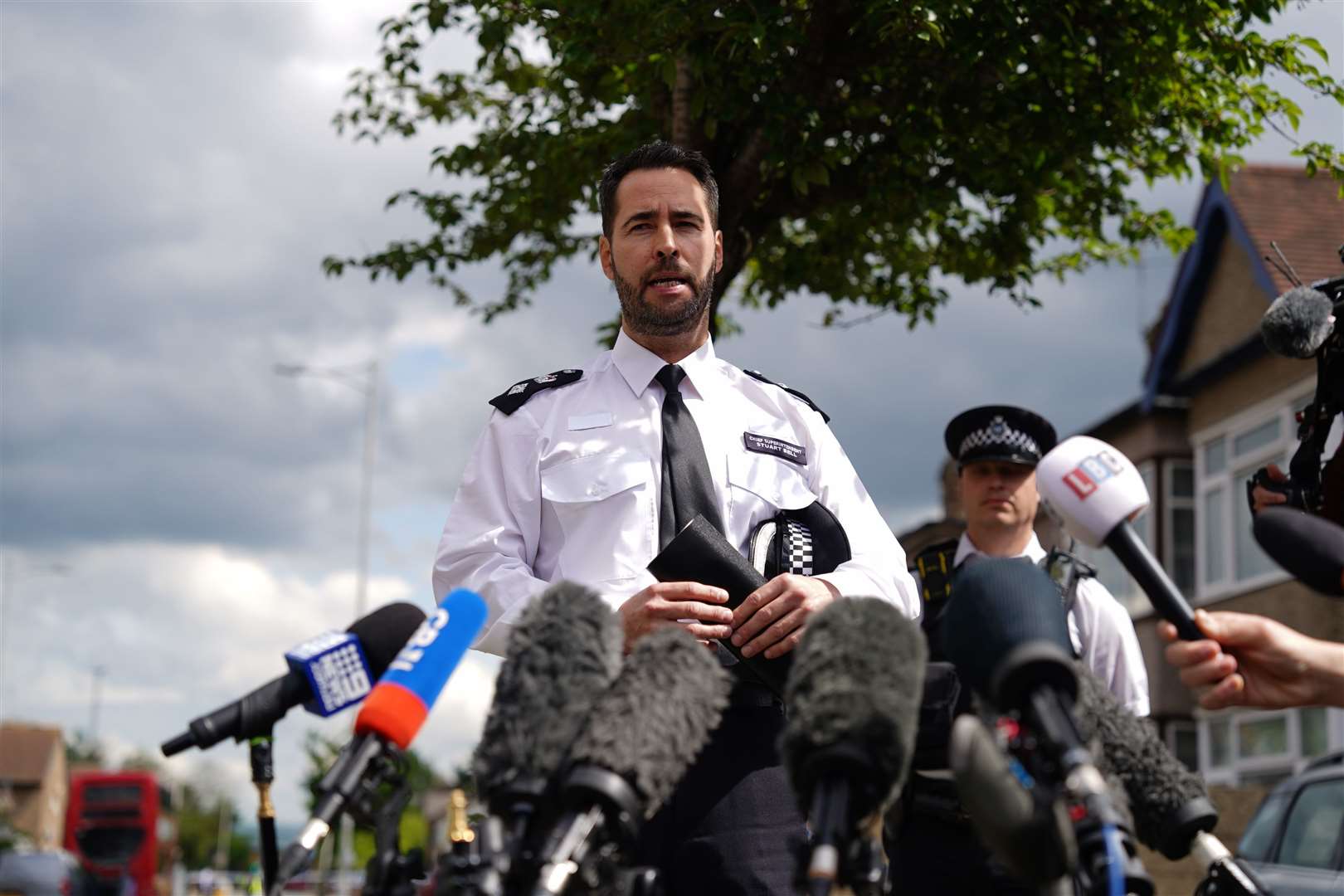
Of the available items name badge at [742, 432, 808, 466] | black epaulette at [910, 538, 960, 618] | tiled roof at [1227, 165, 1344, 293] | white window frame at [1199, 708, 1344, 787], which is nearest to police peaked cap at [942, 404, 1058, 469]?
black epaulette at [910, 538, 960, 618]

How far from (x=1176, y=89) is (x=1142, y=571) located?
7.95 metres

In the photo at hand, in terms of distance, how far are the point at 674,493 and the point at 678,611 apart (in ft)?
2.15

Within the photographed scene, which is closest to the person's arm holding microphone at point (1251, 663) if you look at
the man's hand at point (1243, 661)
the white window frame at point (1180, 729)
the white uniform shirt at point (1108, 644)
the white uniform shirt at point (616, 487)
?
the man's hand at point (1243, 661)

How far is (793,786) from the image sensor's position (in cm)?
250

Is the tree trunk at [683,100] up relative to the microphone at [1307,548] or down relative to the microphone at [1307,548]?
up

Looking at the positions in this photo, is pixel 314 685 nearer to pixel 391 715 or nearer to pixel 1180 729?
pixel 391 715

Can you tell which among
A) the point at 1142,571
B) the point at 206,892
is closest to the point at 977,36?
the point at 1142,571

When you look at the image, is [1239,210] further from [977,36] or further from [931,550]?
[931,550]

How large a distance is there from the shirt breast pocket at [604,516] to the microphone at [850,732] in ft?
4.34

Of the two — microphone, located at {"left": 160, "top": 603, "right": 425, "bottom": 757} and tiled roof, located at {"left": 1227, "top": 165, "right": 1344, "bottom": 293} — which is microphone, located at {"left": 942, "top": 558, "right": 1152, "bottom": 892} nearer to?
microphone, located at {"left": 160, "top": 603, "right": 425, "bottom": 757}

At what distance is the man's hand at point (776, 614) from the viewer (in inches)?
132

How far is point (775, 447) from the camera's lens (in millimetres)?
4109

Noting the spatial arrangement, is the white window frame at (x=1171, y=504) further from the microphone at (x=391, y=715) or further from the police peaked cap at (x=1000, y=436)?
the microphone at (x=391, y=715)

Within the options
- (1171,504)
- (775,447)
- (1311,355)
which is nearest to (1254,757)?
(1171,504)
